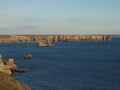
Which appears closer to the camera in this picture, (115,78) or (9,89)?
(9,89)

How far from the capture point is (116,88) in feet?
184

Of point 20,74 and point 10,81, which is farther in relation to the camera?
point 20,74

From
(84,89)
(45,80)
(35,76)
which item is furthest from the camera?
(35,76)

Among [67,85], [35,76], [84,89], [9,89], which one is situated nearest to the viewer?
[9,89]

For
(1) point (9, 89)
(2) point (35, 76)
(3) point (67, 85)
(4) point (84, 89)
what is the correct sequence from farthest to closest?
(2) point (35, 76) → (3) point (67, 85) → (4) point (84, 89) → (1) point (9, 89)

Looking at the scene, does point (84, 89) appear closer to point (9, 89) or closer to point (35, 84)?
point (35, 84)

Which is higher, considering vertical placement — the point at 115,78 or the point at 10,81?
the point at 10,81

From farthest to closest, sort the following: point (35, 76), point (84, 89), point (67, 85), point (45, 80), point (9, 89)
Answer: point (35, 76), point (45, 80), point (67, 85), point (84, 89), point (9, 89)

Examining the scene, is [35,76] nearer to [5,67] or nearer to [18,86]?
[5,67]

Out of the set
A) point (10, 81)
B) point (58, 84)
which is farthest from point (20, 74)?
point (10, 81)

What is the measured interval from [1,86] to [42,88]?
3157 centimetres

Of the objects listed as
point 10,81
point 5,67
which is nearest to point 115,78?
point 5,67

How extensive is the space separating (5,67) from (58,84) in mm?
17179

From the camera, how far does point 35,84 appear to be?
196ft
